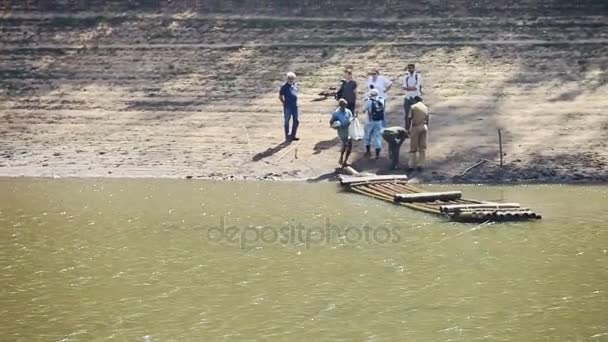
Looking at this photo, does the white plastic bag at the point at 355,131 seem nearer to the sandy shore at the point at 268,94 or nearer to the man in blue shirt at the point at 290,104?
the sandy shore at the point at 268,94

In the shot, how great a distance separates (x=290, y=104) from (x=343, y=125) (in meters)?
1.98

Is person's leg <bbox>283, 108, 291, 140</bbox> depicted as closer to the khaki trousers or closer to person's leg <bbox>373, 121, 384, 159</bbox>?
person's leg <bbox>373, 121, 384, 159</bbox>

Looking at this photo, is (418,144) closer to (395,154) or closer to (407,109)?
(395,154)

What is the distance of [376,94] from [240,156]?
123 inches

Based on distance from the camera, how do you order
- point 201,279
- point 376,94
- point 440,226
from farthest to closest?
point 376,94, point 440,226, point 201,279

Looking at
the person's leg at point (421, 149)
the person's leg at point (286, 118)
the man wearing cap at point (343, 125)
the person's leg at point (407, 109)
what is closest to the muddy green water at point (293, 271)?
the person's leg at point (421, 149)

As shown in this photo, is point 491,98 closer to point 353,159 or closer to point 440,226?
point 353,159

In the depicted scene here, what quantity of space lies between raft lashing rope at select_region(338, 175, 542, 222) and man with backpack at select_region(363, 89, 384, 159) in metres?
1.62

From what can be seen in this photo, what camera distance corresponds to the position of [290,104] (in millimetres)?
21250

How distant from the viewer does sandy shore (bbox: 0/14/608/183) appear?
20.4 meters

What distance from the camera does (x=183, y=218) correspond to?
1546 cm

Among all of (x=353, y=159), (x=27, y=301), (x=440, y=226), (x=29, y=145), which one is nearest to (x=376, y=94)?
(x=353, y=159)

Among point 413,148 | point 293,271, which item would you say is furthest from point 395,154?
point 293,271

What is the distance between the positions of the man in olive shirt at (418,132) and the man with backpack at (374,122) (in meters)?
0.80
